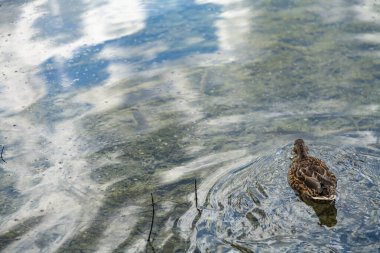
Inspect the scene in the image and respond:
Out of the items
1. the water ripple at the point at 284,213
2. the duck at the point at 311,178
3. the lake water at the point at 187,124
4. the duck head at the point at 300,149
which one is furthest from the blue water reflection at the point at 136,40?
the duck at the point at 311,178

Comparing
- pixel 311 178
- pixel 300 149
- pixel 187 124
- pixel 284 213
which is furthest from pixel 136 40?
pixel 284 213

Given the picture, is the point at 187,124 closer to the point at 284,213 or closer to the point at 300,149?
the point at 300,149

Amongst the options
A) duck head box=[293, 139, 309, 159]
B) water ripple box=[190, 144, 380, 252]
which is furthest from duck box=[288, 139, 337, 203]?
water ripple box=[190, 144, 380, 252]

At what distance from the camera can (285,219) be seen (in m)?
6.44

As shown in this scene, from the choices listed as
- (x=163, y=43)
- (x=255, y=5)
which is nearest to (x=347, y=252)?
(x=163, y=43)

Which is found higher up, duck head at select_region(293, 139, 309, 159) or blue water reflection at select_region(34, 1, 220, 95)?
duck head at select_region(293, 139, 309, 159)

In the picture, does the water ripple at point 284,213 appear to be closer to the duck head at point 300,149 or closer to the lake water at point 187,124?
the lake water at point 187,124

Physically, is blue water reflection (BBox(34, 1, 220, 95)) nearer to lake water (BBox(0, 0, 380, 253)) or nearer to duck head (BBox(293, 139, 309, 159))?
lake water (BBox(0, 0, 380, 253))

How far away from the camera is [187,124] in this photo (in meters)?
9.14

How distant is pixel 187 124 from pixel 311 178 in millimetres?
2693

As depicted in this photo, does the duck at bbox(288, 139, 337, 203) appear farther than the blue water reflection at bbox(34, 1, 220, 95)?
No

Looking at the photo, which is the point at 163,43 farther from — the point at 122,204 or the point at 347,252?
the point at 347,252

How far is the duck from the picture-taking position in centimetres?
683

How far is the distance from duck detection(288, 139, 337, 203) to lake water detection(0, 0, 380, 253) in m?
0.15
